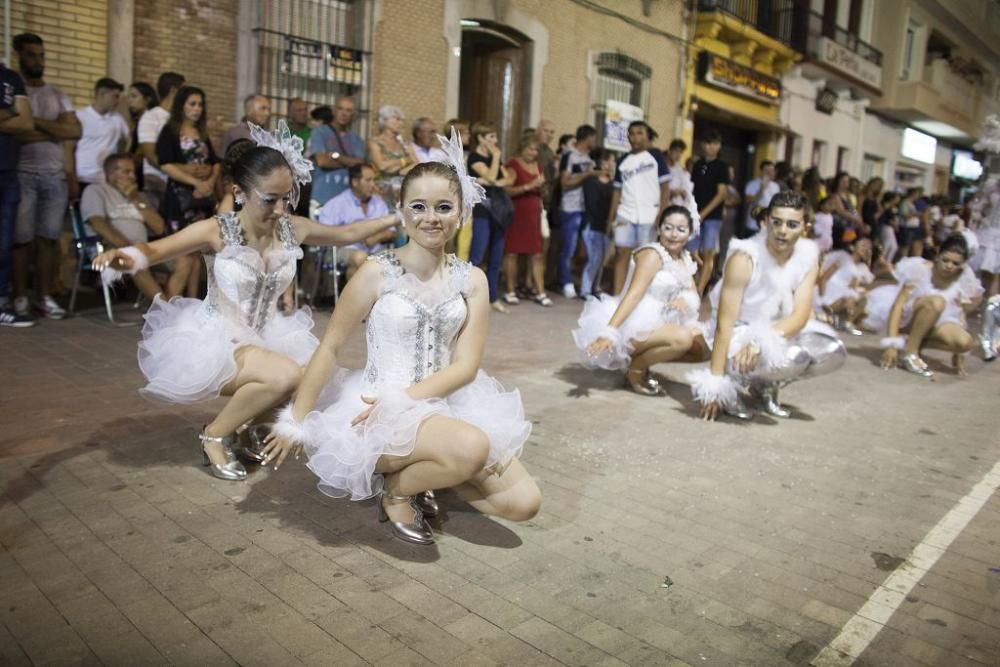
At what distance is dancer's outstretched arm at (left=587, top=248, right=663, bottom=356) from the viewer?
19.3 feet

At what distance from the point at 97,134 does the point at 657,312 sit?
5.60m

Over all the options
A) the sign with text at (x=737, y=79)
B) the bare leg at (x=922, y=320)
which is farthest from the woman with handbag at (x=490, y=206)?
the sign with text at (x=737, y=79)

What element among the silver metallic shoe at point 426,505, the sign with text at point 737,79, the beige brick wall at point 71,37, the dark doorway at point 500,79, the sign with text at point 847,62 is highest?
the sign with text at point 847,62

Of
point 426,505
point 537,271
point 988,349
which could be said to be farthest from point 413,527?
point 988,349

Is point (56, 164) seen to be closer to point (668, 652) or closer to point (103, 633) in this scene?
point (103, 633)

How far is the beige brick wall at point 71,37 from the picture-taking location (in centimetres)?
850

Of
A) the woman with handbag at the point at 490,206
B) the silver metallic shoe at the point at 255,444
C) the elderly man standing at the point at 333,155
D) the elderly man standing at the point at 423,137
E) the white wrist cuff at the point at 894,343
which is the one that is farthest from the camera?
the woman with handbag at the point at 490,206

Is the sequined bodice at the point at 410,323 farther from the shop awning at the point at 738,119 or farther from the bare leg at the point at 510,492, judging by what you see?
the shop awning at the point at 738,119

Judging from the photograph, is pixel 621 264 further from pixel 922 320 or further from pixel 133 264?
pixel 133 264

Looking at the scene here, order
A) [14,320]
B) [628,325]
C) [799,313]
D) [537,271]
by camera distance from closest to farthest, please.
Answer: [799,313] → [628,325] → [14,320] → [537,271]

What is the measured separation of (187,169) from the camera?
7707 millimetres

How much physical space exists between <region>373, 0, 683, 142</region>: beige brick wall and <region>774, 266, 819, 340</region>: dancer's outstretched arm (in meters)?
7.69

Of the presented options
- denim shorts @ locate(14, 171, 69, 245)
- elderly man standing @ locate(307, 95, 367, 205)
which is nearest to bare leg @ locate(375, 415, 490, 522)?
denim shorts @ locate(14, 171, 69, 245)

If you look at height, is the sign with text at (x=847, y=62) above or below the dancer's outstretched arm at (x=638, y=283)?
above
